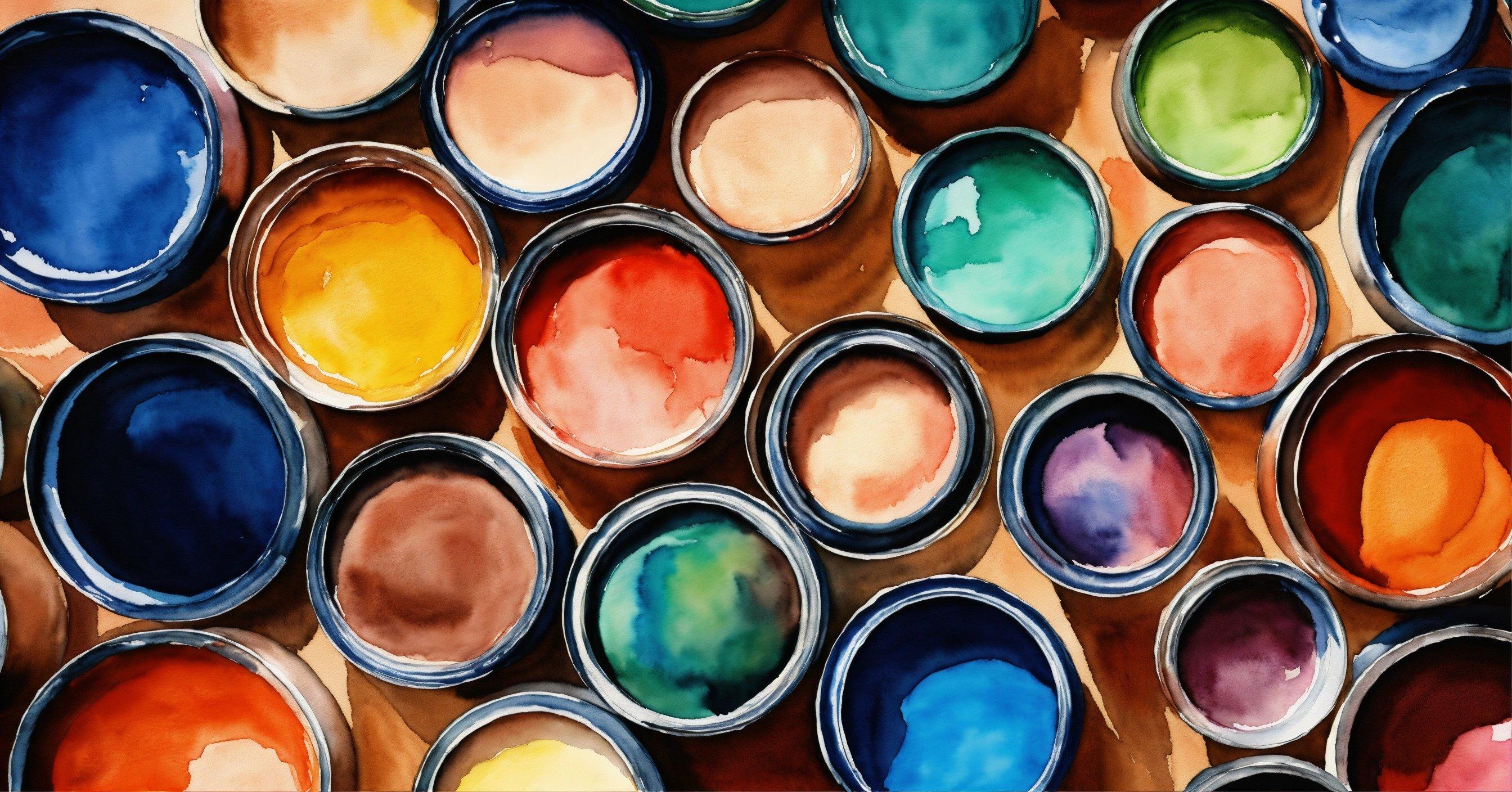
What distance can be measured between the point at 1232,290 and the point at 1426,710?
0.75 meters

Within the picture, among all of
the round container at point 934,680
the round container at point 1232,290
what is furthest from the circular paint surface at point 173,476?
the round container at point 1232,290

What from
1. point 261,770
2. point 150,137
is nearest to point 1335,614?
point 261,770

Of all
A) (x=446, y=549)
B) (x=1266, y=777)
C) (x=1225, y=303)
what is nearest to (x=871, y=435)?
(x=1225, y=303)

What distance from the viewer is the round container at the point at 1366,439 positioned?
1303mm

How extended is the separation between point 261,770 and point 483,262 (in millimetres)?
897

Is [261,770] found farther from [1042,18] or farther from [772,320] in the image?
[1042,18]

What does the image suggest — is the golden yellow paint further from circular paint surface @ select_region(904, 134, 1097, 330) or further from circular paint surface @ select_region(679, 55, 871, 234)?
circular paint surface @ select_region(679, 55, 871, 234)

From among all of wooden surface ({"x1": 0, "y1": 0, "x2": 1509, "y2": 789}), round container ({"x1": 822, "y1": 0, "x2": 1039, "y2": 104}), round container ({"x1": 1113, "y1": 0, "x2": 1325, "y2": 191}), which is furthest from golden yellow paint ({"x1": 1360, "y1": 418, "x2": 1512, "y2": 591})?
round container ({"x1": 822, "y1": 0, "x2": 1039, "y2": 104})

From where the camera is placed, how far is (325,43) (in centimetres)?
132

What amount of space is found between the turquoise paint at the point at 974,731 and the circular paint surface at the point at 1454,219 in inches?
35.2

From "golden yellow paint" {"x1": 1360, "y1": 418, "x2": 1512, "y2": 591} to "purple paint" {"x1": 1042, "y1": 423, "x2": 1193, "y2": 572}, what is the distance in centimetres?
32

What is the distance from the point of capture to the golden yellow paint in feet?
4.38

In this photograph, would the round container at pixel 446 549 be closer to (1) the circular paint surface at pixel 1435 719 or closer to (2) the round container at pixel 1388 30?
(1) the circular paint surface at pixel 1435 719

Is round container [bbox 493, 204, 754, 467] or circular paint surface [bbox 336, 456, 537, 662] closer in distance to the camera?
round container [bbox 493, 204, 754, 467]
